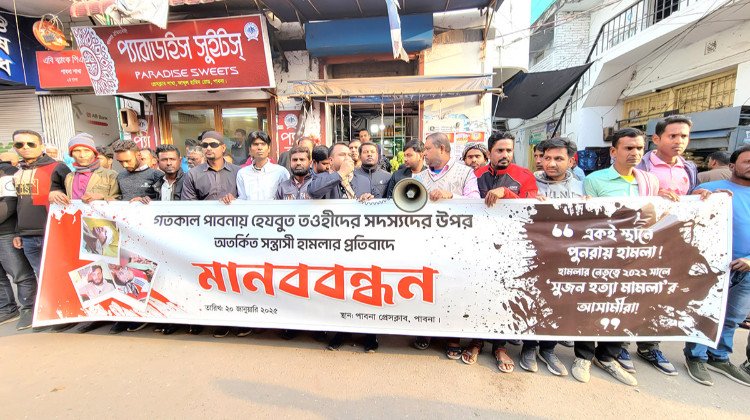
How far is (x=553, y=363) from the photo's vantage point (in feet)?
8.51

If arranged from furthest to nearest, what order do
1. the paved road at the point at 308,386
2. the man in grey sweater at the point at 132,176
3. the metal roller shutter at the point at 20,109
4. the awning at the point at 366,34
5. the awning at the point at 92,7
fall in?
the metal roller shutter at the point at 20,109 → the awning at the point at 366,34 → the awning at the point at 92,7 → the man in grey sweater at the point at 132,176 → the paved road at the point at 308,386

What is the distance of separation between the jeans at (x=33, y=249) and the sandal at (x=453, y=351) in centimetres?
412

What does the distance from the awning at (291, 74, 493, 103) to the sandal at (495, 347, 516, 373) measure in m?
4.48

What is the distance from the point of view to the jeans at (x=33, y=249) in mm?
3461

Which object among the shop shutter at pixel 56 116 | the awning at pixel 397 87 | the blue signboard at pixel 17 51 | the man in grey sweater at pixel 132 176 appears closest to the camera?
the man in grey sweater at pixel 132 176

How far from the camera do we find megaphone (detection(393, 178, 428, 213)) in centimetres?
243

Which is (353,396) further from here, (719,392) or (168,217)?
(719,392)

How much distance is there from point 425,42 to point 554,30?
9136mm

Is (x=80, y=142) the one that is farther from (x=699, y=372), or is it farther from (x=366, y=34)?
(x=699, y=372)

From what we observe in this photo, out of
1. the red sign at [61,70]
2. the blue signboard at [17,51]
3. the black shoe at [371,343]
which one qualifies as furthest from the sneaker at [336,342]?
the blue signboard at [17,51]

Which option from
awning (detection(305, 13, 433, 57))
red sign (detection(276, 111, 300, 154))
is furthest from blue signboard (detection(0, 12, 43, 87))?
awning (detection(305, 13, 433, 57))

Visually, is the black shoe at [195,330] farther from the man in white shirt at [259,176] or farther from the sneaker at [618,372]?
the sneaker at [618,372]

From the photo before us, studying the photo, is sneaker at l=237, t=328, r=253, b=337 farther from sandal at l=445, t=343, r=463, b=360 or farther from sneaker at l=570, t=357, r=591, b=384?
sneaker at l=570, t=357, r=591, b=384

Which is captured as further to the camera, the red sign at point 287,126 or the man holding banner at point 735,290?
the red sign at point 287,126
